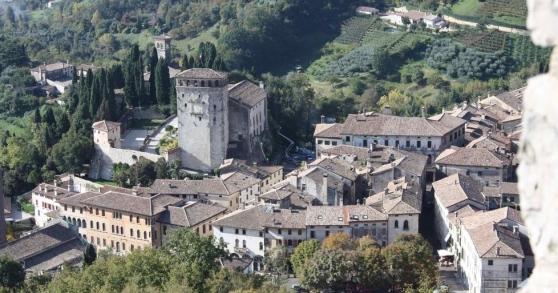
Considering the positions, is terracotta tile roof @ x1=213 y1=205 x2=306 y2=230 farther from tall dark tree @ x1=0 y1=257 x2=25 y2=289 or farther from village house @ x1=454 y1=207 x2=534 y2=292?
tall dark tree @ x1=0 y1=257 x2=25 y2=289

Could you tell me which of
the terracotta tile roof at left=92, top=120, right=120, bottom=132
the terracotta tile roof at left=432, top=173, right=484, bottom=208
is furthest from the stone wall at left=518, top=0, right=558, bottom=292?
the terracotta tile roof at left=92, top=120, right=120, bottom=132

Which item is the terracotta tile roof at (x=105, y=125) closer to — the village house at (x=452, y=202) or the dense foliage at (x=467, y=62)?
the village house at (x=452, y=202)

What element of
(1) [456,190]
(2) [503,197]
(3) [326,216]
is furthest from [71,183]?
(2) [503,197]

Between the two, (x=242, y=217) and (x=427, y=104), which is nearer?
(x=242, y=217)

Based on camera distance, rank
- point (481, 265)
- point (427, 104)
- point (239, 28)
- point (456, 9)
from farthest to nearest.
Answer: point (456, 9) < point (239, 28) < point (427, 104) < point (481, 265)

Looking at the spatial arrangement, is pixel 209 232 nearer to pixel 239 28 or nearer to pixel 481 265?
pixel 481 265

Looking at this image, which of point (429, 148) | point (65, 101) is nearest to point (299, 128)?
point (429, 148)

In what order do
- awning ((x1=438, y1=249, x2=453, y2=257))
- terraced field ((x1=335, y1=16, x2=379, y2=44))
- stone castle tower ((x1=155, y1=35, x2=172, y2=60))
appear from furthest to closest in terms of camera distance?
terraced field ((x1=335, y1=16, x2=379, y2=44)) → stone castle tower ((x1=155, y1=35, x2=172, y2=60)) → awning ((x1=438, y1=249, x2=453, y2=257))
